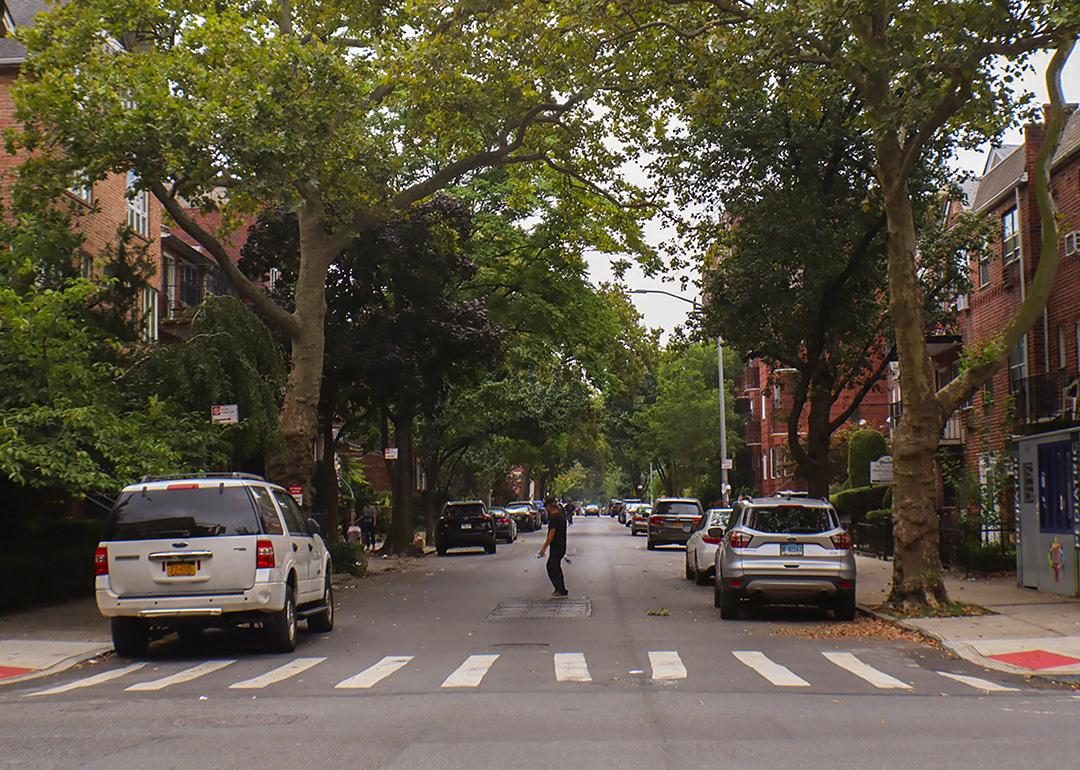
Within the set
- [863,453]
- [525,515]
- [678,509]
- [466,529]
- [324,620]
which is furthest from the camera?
[525,515]

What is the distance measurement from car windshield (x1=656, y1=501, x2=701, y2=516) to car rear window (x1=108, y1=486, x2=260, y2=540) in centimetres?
2992

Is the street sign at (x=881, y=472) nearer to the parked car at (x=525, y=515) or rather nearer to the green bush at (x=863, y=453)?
the green bush at (x=863, y=453)

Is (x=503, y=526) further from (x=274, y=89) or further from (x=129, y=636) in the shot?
(x=129, y=636)

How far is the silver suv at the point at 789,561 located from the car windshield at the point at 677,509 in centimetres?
2422

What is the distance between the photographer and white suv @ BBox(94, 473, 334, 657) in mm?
13977

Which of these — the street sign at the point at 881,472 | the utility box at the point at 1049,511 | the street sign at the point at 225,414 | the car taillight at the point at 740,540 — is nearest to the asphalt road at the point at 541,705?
the car taillight at the point at 740,540

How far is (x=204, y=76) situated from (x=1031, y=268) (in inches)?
765

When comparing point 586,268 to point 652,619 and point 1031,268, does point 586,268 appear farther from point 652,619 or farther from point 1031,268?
point 652,619

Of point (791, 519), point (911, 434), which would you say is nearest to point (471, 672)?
point (791, 519)

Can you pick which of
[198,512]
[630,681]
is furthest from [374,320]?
[630,681]

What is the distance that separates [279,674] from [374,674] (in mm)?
927

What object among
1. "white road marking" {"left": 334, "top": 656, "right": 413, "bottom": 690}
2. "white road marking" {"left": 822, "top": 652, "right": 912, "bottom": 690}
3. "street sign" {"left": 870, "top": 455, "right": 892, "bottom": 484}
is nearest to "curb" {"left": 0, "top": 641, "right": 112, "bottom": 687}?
"white road marking" {"left": 334, "top": 656, "right": 413, "bottom": 690}

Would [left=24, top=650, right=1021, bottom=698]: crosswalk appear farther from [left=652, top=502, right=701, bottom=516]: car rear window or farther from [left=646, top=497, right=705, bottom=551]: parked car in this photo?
[left=652, top=502, right=701, bottom=516]: car rear window

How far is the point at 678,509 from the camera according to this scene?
43.6 metres
